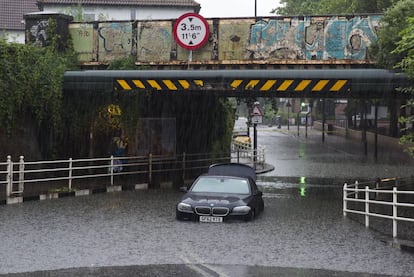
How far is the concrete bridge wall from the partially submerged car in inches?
286

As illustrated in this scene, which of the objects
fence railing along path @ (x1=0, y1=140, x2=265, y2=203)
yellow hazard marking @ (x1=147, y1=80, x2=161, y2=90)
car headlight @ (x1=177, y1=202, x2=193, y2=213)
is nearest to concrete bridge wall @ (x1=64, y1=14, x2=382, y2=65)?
yellow hazard marking @ (x1=147, y1=80, x2=161, y2=90)

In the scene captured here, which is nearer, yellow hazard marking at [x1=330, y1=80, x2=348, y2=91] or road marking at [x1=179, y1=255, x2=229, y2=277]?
road marking at [x1=179, y1=255, x2=229, y2=277]

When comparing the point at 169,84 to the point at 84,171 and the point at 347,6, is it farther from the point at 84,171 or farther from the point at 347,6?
the point at 347,6

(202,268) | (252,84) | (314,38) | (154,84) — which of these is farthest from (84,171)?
(202,268)

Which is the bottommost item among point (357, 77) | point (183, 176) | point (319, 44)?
point (183, 176)

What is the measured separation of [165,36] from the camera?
22734 millimetres

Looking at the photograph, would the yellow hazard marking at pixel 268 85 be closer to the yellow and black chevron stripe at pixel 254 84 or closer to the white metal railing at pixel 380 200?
the yellow and black chevron stripe at pixel 254 84

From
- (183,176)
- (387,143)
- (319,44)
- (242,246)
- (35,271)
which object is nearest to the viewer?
(35,271)

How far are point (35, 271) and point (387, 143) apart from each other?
46.6m

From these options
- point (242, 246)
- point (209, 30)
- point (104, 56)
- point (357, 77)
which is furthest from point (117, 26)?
point (242, 246)

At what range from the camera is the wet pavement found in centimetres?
928

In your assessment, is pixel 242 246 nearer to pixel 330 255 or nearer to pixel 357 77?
pixel 330 255

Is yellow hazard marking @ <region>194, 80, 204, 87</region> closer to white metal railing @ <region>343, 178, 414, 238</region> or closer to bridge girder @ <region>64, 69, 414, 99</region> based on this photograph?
bridge girder @ <region>64, 69, 414, 99</region>

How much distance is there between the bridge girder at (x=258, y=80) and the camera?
17609 millimetres
